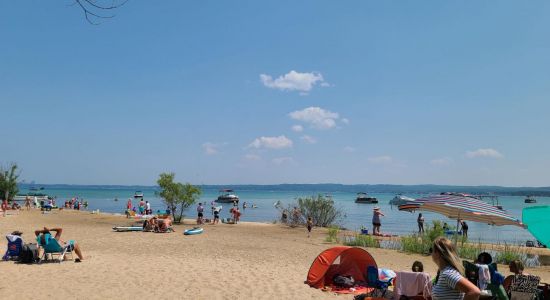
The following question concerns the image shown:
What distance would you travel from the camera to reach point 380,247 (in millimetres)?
17641

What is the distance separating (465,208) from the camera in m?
9.52

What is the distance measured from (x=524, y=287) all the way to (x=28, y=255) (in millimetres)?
11205

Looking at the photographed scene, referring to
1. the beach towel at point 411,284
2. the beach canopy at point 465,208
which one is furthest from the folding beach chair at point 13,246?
the beach canopy at point 465,208

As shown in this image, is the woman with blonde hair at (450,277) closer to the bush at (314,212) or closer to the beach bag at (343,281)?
the beach bag at (343,281)

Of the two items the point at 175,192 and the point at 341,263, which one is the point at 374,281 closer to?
the point at 341,263

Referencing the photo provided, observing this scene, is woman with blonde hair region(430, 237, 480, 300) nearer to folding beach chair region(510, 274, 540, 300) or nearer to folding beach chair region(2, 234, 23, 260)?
folding beach chair region(510, 274, 540, 300)

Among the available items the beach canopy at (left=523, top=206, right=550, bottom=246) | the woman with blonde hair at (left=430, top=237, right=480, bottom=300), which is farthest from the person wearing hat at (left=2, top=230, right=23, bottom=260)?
the beach canopy at (left=523, top=206, right=550, bottom=246)

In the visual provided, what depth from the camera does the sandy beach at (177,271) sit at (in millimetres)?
8609

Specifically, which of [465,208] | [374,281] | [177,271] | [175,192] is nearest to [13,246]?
[177,271]

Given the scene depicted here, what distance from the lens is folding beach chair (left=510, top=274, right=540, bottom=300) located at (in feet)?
24.2

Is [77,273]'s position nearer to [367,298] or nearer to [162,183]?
[367,298]

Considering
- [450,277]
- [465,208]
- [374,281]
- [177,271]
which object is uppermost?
[465,208]

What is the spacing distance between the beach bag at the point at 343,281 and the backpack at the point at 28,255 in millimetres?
7647

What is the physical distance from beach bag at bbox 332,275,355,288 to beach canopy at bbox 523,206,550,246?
12.3 feet
